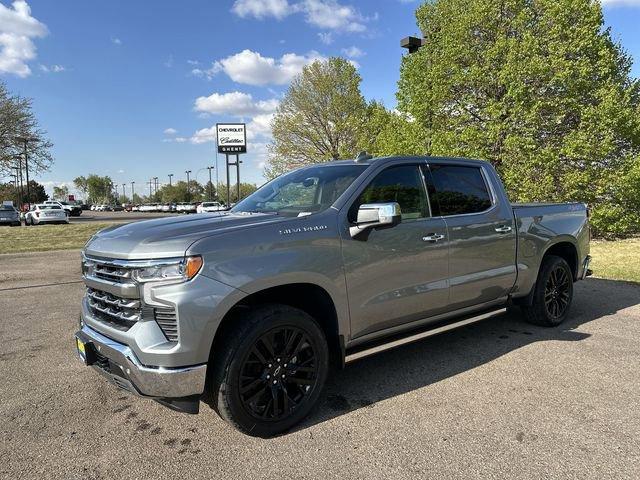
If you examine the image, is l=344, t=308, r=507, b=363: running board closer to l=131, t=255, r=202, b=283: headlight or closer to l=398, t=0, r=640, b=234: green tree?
l=131, t=255, r=202, b=283: headlight

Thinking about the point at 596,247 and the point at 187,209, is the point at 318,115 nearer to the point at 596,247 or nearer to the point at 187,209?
the point at 596,247

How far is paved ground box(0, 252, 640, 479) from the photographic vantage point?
2.80 metres

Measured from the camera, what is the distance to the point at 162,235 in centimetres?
303

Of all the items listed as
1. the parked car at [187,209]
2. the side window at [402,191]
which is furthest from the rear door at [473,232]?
the parked car at [187,209]

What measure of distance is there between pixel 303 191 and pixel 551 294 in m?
3.32

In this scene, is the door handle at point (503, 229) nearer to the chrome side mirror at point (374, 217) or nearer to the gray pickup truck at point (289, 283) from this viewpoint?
the gray pickup truck at point (289, 283)

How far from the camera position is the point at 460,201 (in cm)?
455

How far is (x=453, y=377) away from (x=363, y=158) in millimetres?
2062

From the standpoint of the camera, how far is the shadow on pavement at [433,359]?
3738 millimetres

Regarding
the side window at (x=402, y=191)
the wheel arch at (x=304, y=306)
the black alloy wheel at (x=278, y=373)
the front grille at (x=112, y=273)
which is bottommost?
the black alloy wheel at (x=278, y=373)

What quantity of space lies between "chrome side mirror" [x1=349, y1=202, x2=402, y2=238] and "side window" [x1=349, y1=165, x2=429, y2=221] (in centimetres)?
23

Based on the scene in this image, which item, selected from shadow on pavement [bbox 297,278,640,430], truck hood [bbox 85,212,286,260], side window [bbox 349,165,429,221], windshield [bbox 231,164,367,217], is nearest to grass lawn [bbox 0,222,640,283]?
shadow on pavement [bbox 297,278,640,430]

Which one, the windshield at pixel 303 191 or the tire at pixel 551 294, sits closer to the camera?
the windshield at pixel 303 191

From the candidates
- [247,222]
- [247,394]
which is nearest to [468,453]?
[247,394]
